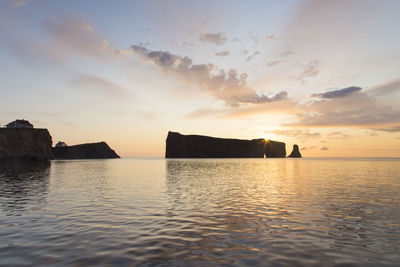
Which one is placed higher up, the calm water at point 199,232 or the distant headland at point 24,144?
the distant headland at point 24,144

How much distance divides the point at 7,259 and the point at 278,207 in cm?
1544

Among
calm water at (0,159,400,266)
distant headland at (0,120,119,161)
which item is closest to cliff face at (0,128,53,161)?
distant headland at (0,120,119,161)

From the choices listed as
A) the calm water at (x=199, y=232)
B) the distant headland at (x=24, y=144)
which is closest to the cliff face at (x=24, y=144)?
the distant headland at (x=24, y=144)

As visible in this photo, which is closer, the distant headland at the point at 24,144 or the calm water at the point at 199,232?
the calm water at the point at 199,232

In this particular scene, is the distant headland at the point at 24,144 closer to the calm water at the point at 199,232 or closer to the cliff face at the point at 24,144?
the cliff face at the point at 24,144

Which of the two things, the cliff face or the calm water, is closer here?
the calm water

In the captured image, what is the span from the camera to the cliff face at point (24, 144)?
346 feet

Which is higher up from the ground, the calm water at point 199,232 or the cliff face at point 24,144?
the cliff face at point 24,144

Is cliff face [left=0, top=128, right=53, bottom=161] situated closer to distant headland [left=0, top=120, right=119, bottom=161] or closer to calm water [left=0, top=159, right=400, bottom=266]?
distant headland [left=0, top=120, right=119, bottom=161]

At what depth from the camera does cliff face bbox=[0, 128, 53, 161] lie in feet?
346

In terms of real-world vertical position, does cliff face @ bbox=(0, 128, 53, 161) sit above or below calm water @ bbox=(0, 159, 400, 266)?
above

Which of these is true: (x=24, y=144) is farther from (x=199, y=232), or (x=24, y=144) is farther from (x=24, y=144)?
(x=199, y=232)

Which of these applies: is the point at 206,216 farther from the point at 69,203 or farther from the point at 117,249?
the point at 69,203

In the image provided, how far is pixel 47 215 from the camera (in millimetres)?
15273
